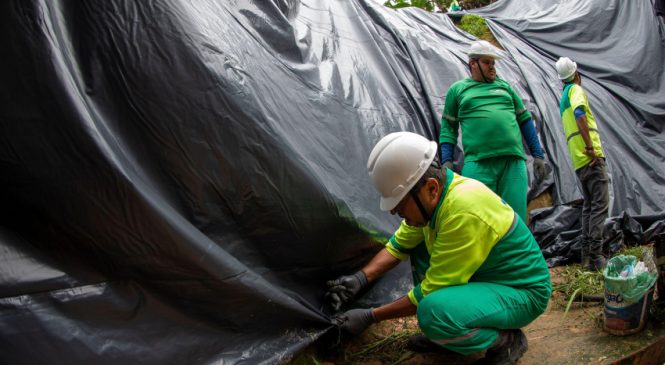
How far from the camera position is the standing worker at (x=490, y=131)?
3160 millimetres

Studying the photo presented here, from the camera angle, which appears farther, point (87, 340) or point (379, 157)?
point (379, 157)

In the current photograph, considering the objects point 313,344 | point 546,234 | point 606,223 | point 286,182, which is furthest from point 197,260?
point 606,223

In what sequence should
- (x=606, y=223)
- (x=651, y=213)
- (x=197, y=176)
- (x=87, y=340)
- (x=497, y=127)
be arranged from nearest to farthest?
(x=87, y=340)
(x=197, y=176)
(x=497, y=127)
(x=606, y=223)
(x=651, y=213)

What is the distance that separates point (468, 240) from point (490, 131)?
1453 millimetres

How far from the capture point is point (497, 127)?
3152 millimetres

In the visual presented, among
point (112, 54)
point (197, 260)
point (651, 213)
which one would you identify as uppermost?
point (112, 54)

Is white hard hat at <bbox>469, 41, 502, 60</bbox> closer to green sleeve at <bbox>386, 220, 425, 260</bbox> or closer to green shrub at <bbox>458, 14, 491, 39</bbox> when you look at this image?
green sleeve at <bbox>386, 220, 425, 260</bbox>

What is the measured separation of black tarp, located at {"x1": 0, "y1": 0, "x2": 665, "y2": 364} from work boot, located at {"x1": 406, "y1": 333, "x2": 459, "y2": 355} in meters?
0.30

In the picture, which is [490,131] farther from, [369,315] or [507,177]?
[369,315]

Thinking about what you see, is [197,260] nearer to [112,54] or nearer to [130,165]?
[130,165]

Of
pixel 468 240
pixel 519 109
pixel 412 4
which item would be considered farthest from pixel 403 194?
pixel 412 4

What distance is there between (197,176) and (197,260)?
334mm

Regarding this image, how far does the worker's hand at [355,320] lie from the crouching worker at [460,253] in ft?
0.43

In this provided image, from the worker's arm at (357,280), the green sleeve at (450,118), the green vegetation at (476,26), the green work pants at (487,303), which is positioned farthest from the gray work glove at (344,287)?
the green vegetation at (476,26)
